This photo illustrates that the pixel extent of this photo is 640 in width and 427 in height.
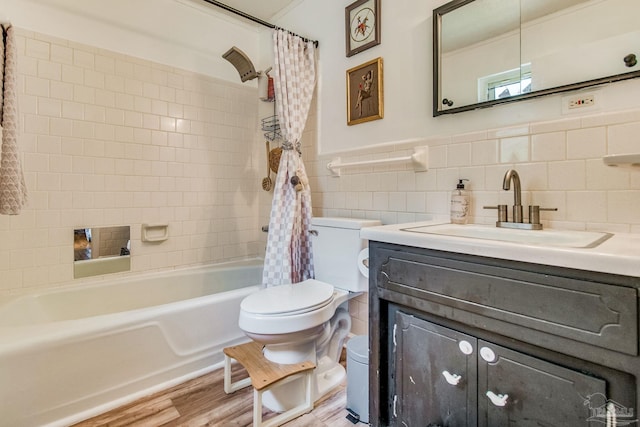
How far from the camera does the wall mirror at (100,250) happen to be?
197cm

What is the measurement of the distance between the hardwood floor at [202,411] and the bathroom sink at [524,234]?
0.99 metres

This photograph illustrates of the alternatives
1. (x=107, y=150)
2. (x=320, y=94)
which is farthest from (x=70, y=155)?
(x=320, y=94)

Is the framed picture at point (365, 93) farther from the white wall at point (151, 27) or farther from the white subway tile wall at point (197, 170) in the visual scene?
the white wall at point (151, 27)

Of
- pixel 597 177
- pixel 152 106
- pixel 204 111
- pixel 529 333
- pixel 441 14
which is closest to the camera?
pixel 529 333

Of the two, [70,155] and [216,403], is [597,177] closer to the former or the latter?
[216,403]

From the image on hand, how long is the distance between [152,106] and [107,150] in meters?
0.44

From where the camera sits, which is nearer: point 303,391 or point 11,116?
point 11,116

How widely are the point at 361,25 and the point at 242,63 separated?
993mm

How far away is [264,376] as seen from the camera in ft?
4.54

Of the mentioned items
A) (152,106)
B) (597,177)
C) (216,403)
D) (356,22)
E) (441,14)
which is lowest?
(216,403)

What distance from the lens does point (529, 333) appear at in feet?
2.44

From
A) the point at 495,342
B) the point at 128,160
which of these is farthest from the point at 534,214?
the point at 128,160

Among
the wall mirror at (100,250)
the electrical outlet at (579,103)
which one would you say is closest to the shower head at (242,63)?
the wall mirror at (100,250)

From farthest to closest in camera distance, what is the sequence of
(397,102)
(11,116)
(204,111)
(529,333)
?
(204,111)
(397,102)
(11,116)
(529,333)
